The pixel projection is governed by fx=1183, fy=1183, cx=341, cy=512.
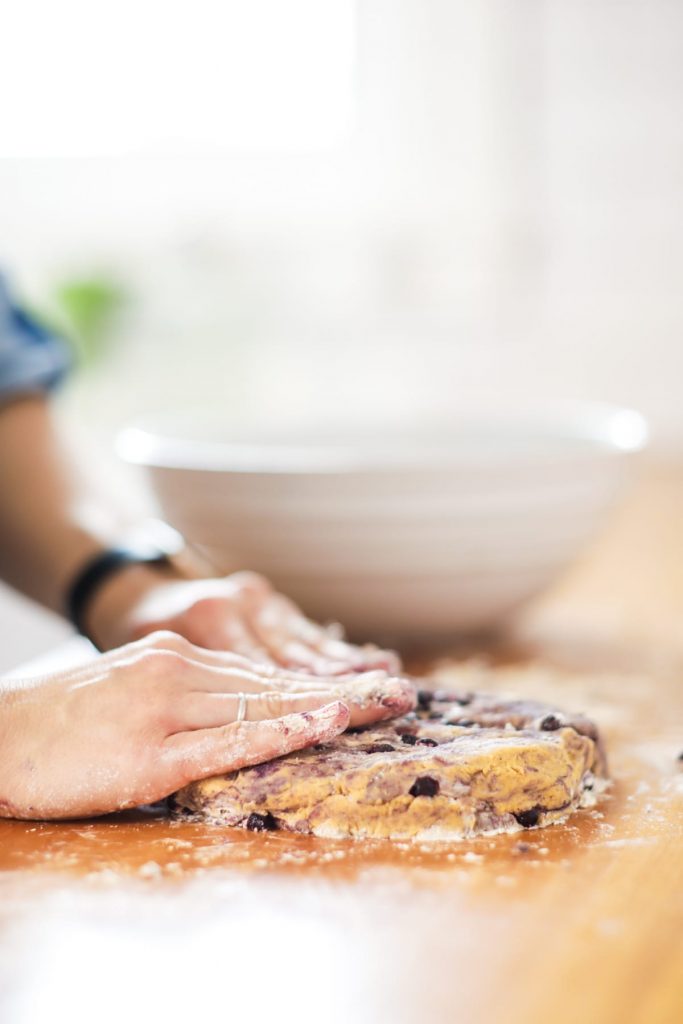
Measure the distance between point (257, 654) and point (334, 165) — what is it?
395cm

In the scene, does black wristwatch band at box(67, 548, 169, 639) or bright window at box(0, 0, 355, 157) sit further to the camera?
bright window at box(0, 0, 355, 157)

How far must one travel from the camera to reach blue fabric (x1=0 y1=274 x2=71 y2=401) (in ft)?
4.79

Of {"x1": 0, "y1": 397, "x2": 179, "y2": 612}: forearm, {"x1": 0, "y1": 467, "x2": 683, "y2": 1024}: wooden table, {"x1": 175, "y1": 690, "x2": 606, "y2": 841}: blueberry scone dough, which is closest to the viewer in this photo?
{"x1": 0, "y1": 467, "x2": 683, "y2": 1024}: wooden table

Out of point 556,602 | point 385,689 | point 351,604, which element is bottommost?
point 556,602

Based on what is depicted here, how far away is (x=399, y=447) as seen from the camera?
1.65 m

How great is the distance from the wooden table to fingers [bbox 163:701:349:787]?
0.04 meters

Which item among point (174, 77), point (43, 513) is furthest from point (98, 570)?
point (174, 77)

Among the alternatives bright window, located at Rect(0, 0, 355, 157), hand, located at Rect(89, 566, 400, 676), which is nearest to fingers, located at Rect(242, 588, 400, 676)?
hand, located at Rect(89, 566, 400, 676)

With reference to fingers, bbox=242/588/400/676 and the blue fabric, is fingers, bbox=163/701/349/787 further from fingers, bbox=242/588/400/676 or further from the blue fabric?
the blue fabric

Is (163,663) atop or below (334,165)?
below

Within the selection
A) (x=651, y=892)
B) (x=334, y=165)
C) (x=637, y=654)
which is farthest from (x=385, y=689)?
(x=334, y=165)

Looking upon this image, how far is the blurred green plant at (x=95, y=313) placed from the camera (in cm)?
507

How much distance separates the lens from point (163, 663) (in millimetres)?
812

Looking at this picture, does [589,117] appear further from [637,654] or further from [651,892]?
[651,892]
